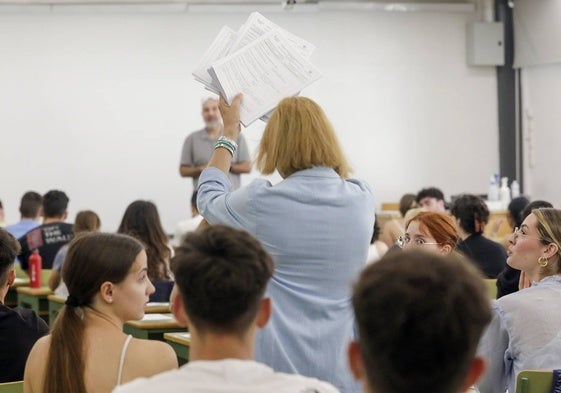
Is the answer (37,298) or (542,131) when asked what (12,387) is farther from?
(542,131)

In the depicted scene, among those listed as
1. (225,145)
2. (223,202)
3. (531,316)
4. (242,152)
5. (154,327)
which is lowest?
(154,327)

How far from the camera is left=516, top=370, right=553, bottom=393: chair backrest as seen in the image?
3.24 m

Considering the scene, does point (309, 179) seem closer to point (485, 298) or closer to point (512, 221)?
point (485, 298)

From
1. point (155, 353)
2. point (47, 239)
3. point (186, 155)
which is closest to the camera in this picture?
point (155, 353)

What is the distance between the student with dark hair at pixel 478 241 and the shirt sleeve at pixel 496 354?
2752 mm

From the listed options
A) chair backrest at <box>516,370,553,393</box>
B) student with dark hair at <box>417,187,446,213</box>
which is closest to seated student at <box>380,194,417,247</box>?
student with dark hair at <box>417,187,446,213</box>

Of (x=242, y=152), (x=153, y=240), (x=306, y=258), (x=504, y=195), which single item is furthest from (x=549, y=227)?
(x=504, y=195)

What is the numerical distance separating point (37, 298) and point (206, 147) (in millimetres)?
3145

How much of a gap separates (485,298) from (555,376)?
1.89m

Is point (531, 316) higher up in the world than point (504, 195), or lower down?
higher up

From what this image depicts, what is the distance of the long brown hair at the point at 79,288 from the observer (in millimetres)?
2820

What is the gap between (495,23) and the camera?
12.2m

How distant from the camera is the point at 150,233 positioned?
21.7ft

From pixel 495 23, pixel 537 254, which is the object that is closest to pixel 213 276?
pixel 537 254
